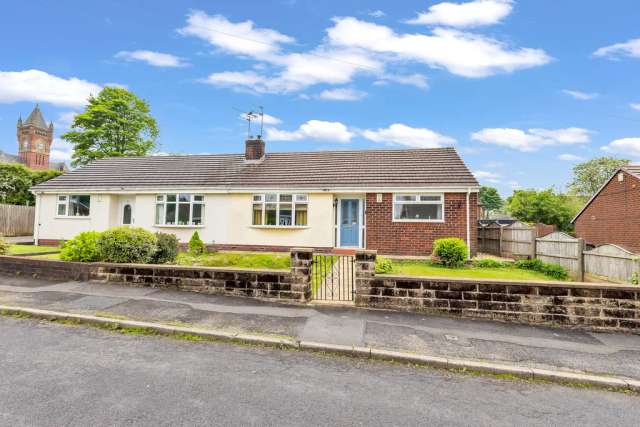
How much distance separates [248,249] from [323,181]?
4.53 metres

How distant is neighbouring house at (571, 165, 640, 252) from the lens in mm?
17812

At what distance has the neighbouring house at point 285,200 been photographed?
13.8m

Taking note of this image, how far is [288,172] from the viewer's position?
16.3 meters

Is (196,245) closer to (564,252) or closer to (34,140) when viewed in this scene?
(564,252)

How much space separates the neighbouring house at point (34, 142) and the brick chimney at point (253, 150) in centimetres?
7916

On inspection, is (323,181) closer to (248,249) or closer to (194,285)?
(248,249)

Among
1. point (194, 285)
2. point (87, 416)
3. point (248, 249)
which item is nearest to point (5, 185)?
point (248, 249)

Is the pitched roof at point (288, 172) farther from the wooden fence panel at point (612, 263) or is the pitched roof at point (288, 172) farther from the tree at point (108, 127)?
the tree at point (108, 127)

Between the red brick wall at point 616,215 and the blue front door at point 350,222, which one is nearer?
the blue front door at point 350,222

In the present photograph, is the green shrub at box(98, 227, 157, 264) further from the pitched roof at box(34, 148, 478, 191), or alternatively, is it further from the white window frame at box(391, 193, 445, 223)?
the white window frame at box(391, 193, 445, 223)

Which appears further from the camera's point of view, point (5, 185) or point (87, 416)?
point (5, 185)

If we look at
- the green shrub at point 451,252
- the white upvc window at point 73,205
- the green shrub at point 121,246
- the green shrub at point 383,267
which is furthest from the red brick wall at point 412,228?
the white upvc window at point 73,205

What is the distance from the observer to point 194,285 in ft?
24.3

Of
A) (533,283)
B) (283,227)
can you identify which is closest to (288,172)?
(283,227)
